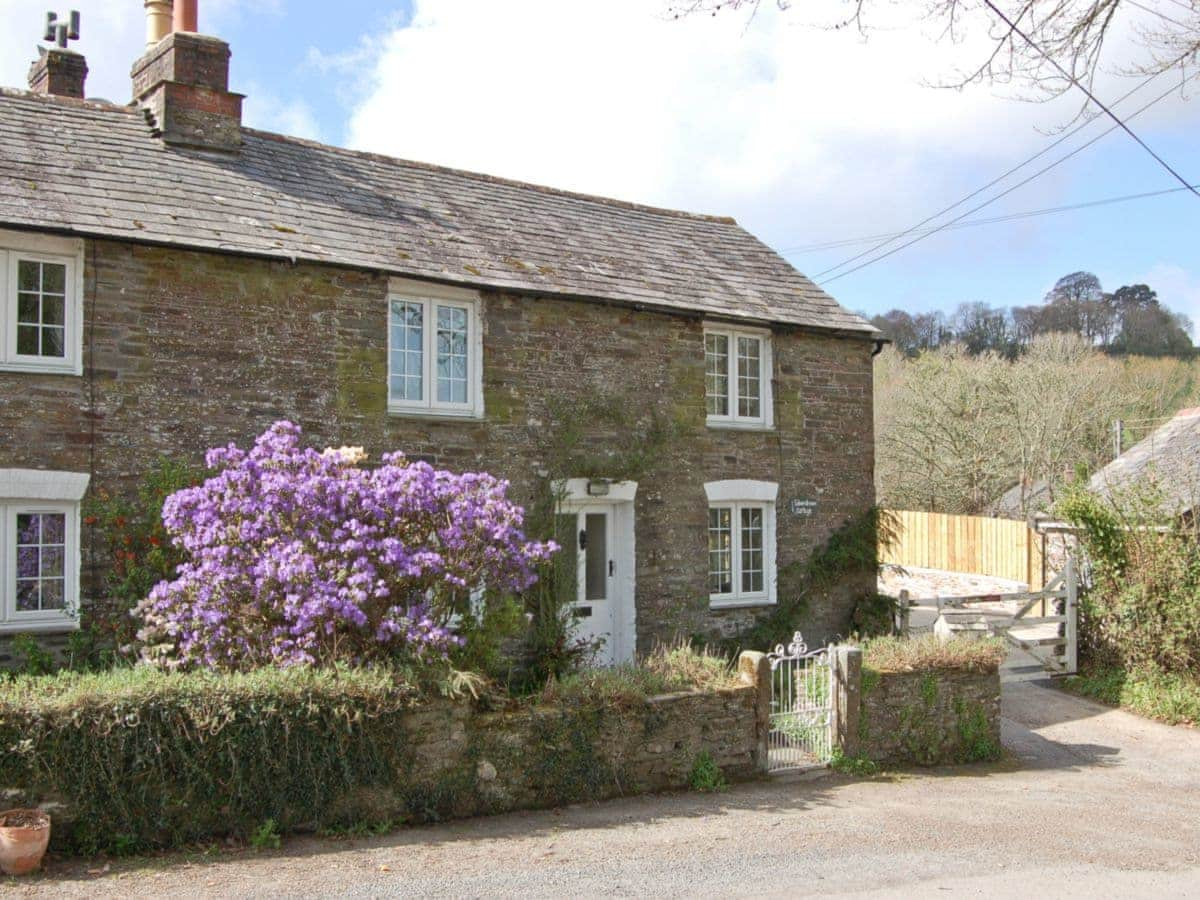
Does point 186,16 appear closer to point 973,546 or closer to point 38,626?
point 38,626

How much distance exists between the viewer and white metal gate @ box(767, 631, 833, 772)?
10.7 meters

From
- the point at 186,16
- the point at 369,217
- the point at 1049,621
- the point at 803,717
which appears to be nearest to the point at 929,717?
the point at 803,717

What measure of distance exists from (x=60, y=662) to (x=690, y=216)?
1208 cm

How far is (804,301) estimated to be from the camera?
54.9 feet

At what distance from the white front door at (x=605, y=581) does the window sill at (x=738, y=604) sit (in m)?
1.41

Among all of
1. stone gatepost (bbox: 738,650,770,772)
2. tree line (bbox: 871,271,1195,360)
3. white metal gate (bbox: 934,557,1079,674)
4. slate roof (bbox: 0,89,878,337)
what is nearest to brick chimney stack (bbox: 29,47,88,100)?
slate roof (bbox: 0,89,878,337)

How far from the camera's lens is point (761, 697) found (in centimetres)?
1027

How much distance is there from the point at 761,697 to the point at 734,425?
584cm

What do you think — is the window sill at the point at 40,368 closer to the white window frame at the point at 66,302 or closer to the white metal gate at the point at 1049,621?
the white window frame at the point at 66,302

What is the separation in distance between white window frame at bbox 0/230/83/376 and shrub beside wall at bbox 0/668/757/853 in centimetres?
390

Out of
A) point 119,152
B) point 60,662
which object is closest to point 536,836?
point 60,662

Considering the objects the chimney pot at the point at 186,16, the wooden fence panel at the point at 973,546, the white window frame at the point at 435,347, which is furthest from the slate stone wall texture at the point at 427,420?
the wooden fence panel at the point at 973,546

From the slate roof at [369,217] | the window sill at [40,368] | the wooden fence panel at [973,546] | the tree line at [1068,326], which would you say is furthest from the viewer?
the tree line at [1068,326]

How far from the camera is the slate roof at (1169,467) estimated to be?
1537 centimetres
